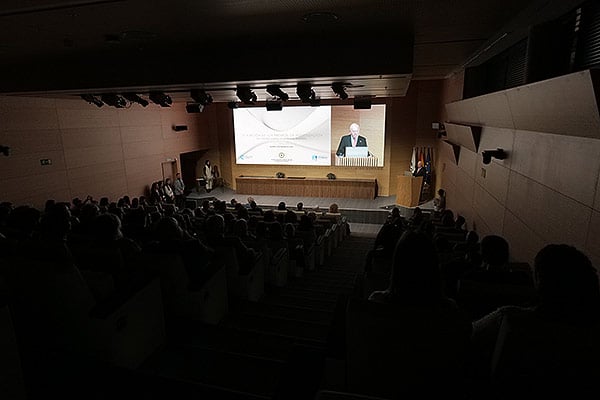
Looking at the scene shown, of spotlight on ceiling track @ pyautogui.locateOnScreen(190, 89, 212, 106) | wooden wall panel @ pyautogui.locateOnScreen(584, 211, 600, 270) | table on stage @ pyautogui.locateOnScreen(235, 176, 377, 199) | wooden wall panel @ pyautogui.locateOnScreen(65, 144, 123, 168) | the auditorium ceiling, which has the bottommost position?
table on stage @ pyautogui.locateOnScreen(235, 176, 377, 199)

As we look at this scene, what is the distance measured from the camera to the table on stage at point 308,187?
13422 millimetres

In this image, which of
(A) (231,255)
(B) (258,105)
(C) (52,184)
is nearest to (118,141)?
(C) (52,184)

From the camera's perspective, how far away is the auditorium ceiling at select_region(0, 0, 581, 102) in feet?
11.8

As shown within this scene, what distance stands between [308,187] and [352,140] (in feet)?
8.32

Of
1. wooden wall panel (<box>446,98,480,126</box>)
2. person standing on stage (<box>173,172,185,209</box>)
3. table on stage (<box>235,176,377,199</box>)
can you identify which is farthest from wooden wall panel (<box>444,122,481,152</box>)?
person standing on stage (<box>173,172,185,209</box>)

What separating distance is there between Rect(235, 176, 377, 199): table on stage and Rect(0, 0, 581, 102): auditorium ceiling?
6.95 metres

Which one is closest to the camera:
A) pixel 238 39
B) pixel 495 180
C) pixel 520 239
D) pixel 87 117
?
pixel 520 239

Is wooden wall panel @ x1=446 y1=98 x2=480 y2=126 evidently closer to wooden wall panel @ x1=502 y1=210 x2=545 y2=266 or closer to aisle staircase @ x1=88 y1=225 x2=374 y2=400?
wooden wall panel @ x1=502 y1=210 x2=545 y2=266

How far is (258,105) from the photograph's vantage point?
13711 millimetres

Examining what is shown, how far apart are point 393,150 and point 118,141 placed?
9559 mm

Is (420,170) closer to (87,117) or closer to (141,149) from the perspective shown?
(141,149)

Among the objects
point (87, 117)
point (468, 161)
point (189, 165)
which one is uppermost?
point (87, 117)

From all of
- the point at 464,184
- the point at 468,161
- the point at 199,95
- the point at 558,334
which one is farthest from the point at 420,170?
the point at 558,334

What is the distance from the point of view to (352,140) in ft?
45.1
